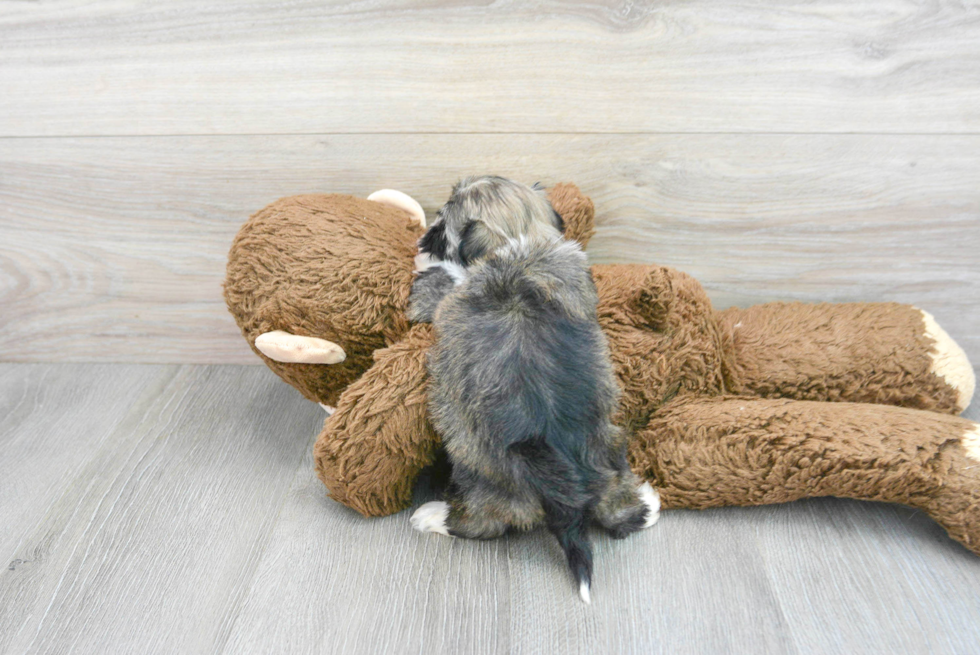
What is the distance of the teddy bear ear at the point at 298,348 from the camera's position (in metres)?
1.17

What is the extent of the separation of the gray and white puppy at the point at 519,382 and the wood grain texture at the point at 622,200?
26 centimetres

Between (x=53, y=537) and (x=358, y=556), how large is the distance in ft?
1.95

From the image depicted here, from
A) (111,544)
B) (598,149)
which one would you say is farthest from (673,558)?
(111,544)

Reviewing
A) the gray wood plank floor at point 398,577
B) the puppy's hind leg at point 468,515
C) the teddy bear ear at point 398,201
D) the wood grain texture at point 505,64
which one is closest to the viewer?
the gray wood plank floor at point 398,577

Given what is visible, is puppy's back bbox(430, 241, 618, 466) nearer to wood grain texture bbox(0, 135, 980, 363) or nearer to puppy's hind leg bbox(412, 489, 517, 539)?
puppy's hind leg bbox(412, 489, 517, 539)

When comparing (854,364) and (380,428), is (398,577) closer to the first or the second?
(380,428)

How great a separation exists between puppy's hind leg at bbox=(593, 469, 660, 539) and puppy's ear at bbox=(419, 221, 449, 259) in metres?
0.50

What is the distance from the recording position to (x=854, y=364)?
1.24 metres

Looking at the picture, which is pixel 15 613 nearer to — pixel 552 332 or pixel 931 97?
pixel 552 332

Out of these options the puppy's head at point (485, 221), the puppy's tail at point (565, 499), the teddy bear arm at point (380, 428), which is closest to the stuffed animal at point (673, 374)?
the teddy bear arm at point (380, 428)

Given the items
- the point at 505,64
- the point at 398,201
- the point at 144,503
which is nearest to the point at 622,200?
the point at 505,64

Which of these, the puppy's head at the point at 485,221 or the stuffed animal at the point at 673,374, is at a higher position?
the puppy's head at the point at 485,221

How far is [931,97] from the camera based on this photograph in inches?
49.8

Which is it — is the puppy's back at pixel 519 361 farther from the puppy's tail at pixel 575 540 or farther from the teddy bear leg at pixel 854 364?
the teddy bear leg at pixel 854 364
